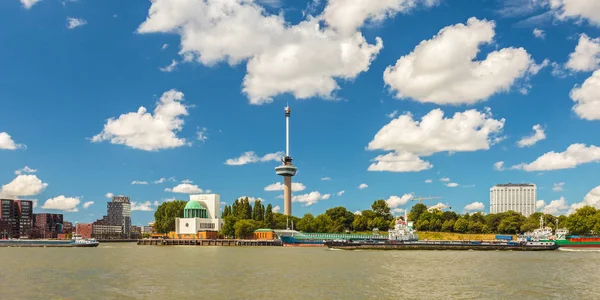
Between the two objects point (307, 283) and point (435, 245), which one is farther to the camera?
point (435, 245)

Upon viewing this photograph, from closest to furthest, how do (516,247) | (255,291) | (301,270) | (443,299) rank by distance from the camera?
(443,299)
(255,291)
(301,270)
(516,247)

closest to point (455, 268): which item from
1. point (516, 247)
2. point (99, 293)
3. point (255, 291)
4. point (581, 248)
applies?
point (255, 291)

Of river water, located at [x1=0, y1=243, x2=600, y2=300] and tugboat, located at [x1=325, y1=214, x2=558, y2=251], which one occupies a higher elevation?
river water, located at [x1=0, y1=243, x2=600, y2=300]

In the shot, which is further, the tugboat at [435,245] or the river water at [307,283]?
the tugboat at [435,245]

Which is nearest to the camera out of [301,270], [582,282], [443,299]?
[443,299]

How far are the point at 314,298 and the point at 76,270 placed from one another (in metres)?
39.7

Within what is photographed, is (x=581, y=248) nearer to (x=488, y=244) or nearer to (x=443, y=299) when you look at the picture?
(x=488, y=244)

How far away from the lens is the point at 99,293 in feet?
165

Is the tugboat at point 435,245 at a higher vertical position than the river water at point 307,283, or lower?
lower

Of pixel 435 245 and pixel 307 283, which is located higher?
pixel 307 283

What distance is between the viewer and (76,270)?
74.6 metres

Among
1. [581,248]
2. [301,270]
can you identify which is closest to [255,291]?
[301,270]

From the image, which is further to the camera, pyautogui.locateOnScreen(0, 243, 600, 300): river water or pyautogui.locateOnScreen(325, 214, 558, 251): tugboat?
pyautogui.locateOnScreen(325, 214, 558, 251): tugboat

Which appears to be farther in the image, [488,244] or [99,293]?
[488,244]
